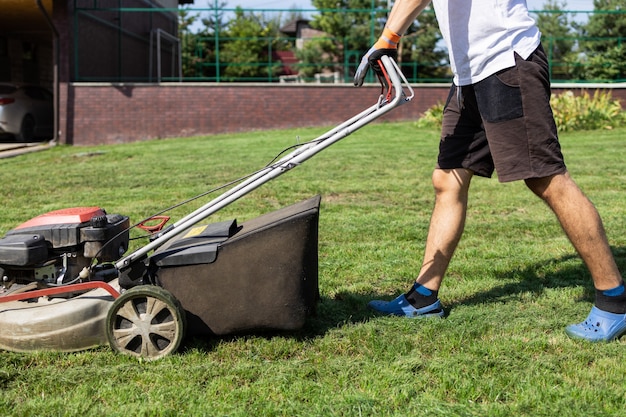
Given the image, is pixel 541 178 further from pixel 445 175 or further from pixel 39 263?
pixel 39 263

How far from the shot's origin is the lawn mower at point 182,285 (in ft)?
9.17

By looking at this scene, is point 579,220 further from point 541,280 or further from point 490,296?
point 541,280

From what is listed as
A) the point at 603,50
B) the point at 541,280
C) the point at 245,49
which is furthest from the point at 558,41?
the point at 541,280

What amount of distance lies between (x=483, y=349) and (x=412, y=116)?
44.3 ft

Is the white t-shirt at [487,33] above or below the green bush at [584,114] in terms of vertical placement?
below

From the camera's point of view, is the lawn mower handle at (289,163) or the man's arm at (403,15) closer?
the lawn mower handle at (289,163)

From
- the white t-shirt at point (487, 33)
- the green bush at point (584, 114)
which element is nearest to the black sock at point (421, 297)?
the white t-shirt at point (487, 33)

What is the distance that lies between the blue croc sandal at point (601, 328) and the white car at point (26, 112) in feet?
42.3

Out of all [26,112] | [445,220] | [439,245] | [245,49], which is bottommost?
[439,245]

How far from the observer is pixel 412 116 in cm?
1595

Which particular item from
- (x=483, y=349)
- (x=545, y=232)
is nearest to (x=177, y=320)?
(x=483, y=349)

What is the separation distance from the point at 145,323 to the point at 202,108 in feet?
42.7

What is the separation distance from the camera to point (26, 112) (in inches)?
572

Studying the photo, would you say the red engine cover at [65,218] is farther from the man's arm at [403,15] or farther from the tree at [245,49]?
the tree at [245,49]
